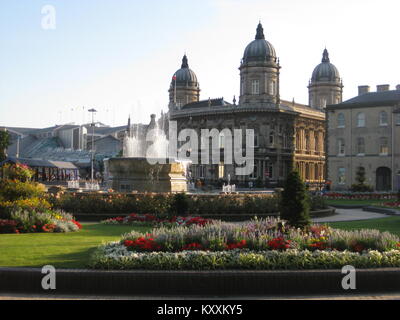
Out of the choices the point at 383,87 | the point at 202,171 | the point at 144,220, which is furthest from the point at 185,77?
the point at 144,220

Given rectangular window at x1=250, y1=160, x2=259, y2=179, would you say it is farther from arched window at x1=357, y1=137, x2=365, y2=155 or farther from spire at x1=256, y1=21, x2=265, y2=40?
spire at x1=256, y1=21, x2=265, y2=40

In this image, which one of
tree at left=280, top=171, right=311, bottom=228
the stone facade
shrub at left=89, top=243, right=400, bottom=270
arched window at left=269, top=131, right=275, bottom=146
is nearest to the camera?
shrub at left=89, top=243, right=400, bottom=270

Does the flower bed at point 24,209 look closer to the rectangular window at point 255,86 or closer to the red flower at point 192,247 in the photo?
the red flower at point 192,247

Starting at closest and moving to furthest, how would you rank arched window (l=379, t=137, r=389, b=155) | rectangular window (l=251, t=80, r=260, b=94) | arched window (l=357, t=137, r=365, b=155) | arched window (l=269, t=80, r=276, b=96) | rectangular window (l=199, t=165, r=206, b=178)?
arched window (l=379, t=137, r=389, b=155)
arched window (l=357, t=137, r=365, b=155)
rectangular window (l=251, t=80, r=260, b=94)
arched window (l=269, t=80, r=276, b=96)
rectangular window (l=199, t=165, r=206, b=178)

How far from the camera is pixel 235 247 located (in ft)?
38.0

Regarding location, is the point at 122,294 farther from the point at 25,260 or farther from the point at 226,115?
the point at 226,115

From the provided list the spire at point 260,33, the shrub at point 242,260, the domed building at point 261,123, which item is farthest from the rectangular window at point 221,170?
the shrub at point 242,260

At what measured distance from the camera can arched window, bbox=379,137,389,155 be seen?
61125 mm

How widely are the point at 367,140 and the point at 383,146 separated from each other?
75.7 inches

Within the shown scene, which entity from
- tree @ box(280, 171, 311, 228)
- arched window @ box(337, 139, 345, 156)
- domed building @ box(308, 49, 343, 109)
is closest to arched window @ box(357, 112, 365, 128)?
arched window @ box(337, 139, 345, 156)

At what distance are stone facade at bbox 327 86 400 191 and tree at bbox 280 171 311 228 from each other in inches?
1895
